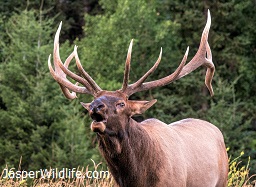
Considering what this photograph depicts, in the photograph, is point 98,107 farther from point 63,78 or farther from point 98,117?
point 63,78

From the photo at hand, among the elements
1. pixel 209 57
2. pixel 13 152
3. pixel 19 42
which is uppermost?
pixel 19 42

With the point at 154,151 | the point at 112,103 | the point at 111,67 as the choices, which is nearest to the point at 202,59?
the point at 154,151

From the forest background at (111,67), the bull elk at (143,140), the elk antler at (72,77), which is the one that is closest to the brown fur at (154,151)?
the bull elk at (143,140)

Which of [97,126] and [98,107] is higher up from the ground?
[98,107]

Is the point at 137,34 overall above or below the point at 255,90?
above

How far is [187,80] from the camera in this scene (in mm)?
42281

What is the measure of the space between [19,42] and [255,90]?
1305cm

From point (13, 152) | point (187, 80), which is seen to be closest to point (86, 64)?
point (187, 80)

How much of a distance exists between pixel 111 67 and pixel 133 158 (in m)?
36.9

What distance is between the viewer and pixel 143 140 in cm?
869

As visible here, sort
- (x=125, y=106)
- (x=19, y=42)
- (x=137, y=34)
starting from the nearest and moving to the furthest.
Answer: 1. (x=125, y=106)
2. (x=19, y=42)
3. (x=137, y=34)

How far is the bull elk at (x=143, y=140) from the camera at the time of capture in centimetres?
815

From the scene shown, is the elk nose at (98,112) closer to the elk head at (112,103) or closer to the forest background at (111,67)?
the elk head at (112,103)

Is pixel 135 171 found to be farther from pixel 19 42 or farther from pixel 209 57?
pixel 19 42
